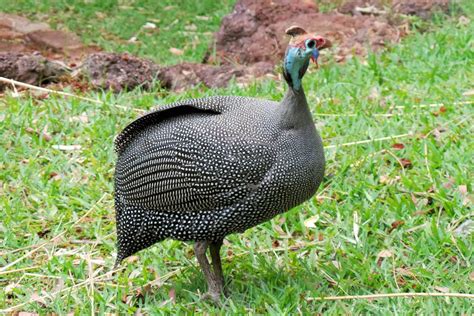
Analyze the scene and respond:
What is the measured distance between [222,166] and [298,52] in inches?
21.9

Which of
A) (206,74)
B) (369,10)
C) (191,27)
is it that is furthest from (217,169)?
(191,27)

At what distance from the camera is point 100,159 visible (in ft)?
16.9

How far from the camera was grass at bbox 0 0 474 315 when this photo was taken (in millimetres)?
3805

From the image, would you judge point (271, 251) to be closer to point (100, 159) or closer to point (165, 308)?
point (165, 308)

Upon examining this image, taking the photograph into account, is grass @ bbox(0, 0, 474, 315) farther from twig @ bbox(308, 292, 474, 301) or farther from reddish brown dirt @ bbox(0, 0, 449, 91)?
reddish brown dirt @ bbox(0, 0, 449, 91)

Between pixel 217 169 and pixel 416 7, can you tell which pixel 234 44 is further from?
pixel 217 169

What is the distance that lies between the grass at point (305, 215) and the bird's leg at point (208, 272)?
0.21 ft

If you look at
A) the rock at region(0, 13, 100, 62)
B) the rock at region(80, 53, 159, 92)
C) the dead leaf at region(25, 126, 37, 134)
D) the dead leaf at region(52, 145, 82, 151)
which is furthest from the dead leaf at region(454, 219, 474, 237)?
the rock at region(0, 13, 100, 62)

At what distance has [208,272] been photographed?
3693 millimetres

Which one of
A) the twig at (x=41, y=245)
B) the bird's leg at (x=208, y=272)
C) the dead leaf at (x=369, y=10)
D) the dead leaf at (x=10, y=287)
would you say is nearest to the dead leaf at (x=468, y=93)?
the dead leaf at (x=369, y=10)

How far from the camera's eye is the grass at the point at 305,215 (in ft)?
12.5

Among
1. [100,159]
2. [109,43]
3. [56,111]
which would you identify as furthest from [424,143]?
[109,43]

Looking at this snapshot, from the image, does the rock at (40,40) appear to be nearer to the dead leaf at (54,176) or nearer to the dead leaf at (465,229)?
the dead leaf at (54,176)

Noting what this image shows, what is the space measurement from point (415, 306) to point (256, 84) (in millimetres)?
2896
